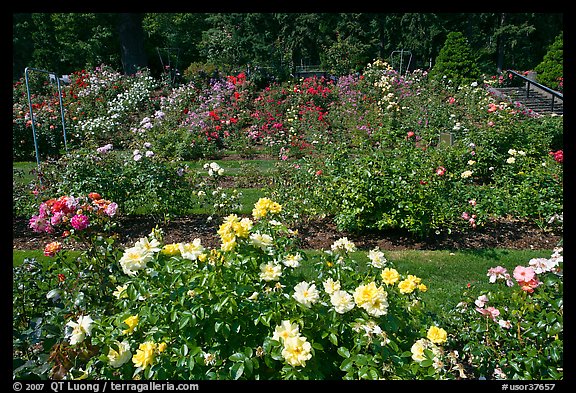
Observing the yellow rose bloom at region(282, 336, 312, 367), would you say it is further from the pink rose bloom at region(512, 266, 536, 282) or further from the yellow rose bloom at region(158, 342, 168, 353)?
the pink rose bloom at region(512, 266, 536, 282)

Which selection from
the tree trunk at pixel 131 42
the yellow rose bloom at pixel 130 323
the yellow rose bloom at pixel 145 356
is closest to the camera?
the yellow rose bloom at pixel 145 356

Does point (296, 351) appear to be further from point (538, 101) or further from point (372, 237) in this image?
point (538, 101)

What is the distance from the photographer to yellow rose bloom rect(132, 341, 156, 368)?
181 centimetres

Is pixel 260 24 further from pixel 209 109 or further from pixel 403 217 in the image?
pixel 403 217

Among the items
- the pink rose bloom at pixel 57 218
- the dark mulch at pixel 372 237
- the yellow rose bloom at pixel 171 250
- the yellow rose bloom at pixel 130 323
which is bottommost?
the dark mulch at pixel 372 237

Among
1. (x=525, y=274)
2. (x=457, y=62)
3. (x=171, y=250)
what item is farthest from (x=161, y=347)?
(x=457, y=62)

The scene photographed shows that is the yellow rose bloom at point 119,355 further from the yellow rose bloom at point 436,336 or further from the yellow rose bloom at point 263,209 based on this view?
the yellow rose bloom at point 436,336

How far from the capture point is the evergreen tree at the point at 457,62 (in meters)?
16.3

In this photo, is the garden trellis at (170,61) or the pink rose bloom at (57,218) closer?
the pink rose bloom at (57,218)

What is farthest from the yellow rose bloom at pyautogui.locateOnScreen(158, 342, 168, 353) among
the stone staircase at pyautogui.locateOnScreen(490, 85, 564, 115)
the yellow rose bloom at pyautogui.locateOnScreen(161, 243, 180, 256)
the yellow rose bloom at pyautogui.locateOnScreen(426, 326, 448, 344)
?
the stone staircase at pyautogui.locateOnScreen(490, 85, 564, 115)

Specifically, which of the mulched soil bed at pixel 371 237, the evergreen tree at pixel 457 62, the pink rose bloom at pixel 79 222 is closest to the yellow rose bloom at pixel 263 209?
the pink rose bloom at pixel 79 222

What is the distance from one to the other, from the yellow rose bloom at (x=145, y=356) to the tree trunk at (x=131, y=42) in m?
16.6

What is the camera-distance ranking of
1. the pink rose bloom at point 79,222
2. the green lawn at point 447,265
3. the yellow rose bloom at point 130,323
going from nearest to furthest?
the yellow rose bloom at point 130,323 → the pink rose bloom at point 79,222 → the green lawn at point 447,265

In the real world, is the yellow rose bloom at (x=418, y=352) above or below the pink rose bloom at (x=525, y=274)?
below
